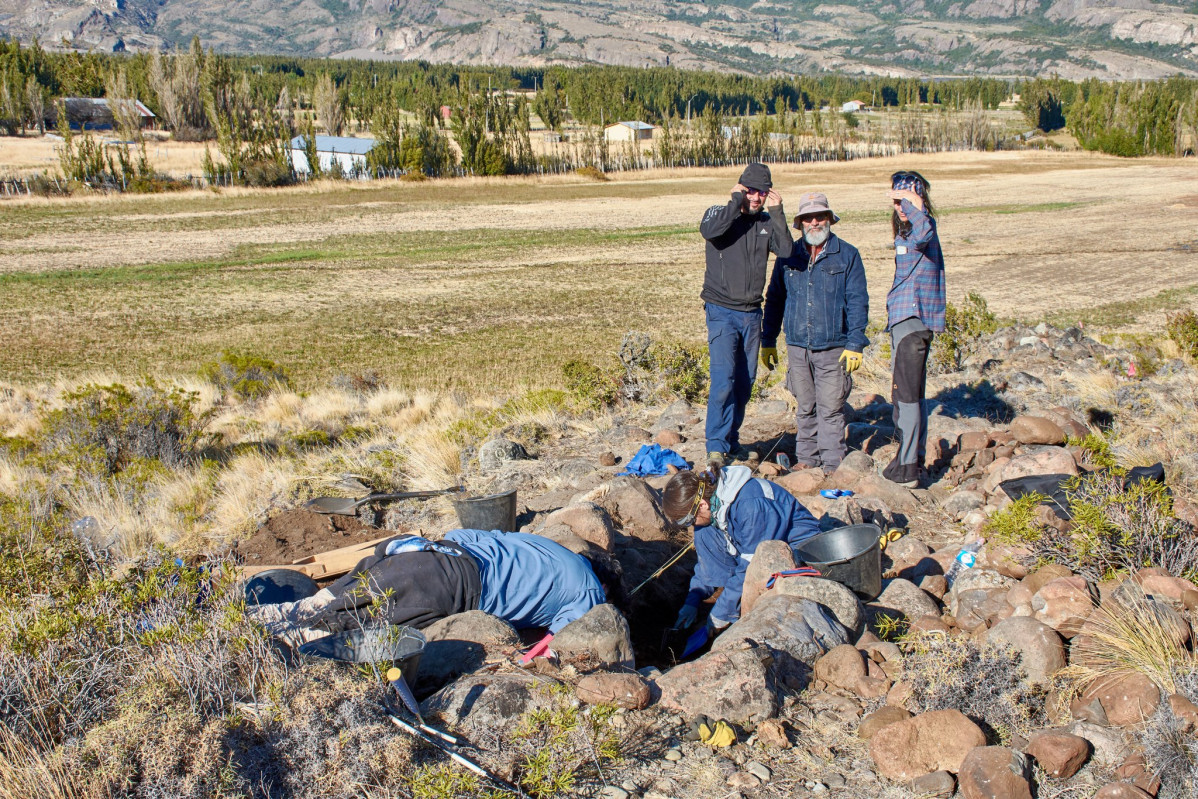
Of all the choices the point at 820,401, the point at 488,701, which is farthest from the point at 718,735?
the point at 820,401

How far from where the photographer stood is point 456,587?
4.36m

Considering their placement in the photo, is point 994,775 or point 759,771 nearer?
point 994,775

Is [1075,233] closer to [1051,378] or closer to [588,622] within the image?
[1051,378]

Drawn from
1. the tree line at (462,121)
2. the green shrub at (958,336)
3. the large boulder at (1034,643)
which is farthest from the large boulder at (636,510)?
the tree line at (462,121)

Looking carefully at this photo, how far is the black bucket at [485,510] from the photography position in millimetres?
6031

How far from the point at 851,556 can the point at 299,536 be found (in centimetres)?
402

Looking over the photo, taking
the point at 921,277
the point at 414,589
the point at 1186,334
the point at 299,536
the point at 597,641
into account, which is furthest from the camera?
the point at 1186,334

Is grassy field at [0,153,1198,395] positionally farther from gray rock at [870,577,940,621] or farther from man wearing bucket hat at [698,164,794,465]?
gray rock at [870,577,940,621]

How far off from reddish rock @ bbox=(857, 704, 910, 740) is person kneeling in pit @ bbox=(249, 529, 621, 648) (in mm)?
1463

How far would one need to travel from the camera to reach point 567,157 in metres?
68.9

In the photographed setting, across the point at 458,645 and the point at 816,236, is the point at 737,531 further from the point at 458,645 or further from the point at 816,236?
the point at 816,236

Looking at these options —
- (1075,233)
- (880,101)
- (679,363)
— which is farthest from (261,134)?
(880,101)

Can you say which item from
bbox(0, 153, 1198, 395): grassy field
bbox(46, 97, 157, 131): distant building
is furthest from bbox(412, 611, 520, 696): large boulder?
bbox(46, 97, 157, 131): distant building

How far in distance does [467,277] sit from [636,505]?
67.2ft
